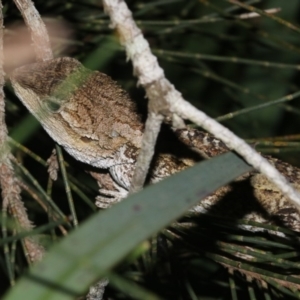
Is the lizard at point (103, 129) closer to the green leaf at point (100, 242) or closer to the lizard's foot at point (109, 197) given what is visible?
the lizard's foot at point (109, 197)

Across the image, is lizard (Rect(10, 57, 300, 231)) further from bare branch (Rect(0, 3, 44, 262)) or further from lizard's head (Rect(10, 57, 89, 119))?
bare branch (Rect(0, 3, 44, 262))

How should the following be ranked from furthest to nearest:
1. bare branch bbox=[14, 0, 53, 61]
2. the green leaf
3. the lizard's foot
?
Result: 1. the lizard's foot
2. bare branch bbox=[14, 0, 53, 61]
3. the green leaf

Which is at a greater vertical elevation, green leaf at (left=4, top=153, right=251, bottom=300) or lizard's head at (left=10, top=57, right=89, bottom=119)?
lizard's head at (left=10, top=57, right=89, bottom=119)

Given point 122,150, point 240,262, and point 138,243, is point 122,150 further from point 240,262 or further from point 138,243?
point 138,243

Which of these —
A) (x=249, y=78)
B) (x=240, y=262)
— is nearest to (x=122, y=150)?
(x=240, y=262)

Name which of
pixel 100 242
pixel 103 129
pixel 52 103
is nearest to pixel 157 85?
pixel 100 242

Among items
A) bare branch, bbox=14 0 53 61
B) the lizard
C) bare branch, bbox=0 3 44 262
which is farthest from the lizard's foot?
bare branch, bbox=14 0 53 61

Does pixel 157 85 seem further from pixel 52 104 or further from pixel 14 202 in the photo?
pixel 52 104
